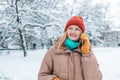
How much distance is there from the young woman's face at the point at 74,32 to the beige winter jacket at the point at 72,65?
0.52 ft

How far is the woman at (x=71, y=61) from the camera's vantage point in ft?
12.9

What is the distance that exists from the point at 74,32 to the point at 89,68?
0.43m

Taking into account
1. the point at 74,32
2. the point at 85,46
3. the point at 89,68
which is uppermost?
the point at 74,32

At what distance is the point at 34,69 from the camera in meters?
16.8

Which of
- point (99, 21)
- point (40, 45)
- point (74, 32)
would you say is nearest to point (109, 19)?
point (99, 21)

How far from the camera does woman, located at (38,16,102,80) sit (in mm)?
3932

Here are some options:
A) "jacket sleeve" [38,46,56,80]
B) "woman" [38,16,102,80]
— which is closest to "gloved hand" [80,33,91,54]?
"woman" [38,16,102,80]

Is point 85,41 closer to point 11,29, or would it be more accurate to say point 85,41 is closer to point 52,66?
point 52,66

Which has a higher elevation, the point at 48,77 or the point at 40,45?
the point at 48,77

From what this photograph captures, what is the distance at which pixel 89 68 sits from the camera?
12.9 ft

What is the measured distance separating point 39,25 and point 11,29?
6.03ft

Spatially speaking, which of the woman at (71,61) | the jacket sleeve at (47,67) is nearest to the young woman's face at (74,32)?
the woman at (71,61)

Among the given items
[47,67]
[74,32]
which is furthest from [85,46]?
[47,67]

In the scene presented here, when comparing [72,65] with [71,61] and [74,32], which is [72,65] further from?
[74,32]
